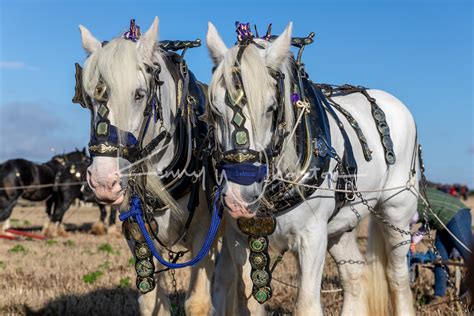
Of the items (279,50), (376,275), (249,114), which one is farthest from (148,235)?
(376,275)

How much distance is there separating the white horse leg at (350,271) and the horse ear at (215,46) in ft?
6.58

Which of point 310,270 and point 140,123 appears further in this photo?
point 310,270

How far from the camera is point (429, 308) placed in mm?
5727

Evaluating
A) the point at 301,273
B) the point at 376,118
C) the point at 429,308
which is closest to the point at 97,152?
the point at 301,273

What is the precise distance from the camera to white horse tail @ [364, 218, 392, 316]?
16.5 feet

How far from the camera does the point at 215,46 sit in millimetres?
3654

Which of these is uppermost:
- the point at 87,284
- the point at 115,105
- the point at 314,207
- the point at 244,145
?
the point at 115,105

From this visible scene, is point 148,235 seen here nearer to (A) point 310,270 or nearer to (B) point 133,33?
(A) point 310,270

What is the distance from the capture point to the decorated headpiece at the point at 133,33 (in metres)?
3.81

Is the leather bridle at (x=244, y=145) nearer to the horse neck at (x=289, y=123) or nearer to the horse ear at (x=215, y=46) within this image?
the horse neck at (x=289, y=123)

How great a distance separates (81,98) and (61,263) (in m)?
6.18

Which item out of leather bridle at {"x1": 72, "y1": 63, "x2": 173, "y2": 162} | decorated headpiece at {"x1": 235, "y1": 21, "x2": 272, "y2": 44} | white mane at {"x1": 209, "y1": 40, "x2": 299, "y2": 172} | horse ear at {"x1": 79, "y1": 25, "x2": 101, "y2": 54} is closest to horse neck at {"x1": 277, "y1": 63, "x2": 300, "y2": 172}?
white mane at {"x1": 209, "y1": 40, "x2": 299, "y2": 172}

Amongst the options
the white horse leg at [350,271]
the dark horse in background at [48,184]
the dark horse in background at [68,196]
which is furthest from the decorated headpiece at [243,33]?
the dark horse in background at [68,196]

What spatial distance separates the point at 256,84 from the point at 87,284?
467 centimetres
